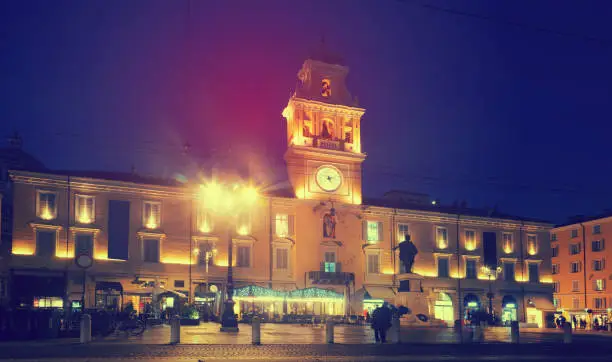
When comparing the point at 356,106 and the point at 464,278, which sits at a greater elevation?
the point at 356,106

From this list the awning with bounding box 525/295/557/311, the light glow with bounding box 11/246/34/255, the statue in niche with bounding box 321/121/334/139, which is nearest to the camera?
the light glow with bounding box 11/246/34/255

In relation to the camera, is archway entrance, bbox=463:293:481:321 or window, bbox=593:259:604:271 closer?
archway entrance, bbox=463:293:481:321

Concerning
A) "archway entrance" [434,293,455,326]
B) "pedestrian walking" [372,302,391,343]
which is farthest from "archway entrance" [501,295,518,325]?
"pedestrian walking" [372,302,391,343]

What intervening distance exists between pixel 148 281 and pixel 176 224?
5.47 meters

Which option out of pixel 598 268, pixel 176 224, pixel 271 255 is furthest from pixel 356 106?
pixel 598 268

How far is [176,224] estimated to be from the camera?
55.0m

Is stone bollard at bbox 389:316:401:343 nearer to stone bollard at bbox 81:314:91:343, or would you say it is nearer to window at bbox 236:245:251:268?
stone bollard at bbox 81:314:91:343

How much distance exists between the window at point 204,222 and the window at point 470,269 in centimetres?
2438

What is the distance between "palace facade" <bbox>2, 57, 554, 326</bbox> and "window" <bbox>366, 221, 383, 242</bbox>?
10cm

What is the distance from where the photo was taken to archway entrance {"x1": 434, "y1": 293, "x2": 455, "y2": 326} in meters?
62.9

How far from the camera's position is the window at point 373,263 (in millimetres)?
61094

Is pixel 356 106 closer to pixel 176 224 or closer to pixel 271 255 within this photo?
pixel 271 255

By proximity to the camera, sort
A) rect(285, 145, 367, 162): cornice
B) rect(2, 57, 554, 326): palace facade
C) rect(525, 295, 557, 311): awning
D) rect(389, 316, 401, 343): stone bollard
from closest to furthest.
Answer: rect(389, 316, 401, 343): stone bollard → rect(2, 57, 554, 326): palace facade → rect(285, 145, 367, 162): cornice → rect(525, 295, 557, 311): awning

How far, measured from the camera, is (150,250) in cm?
5350
